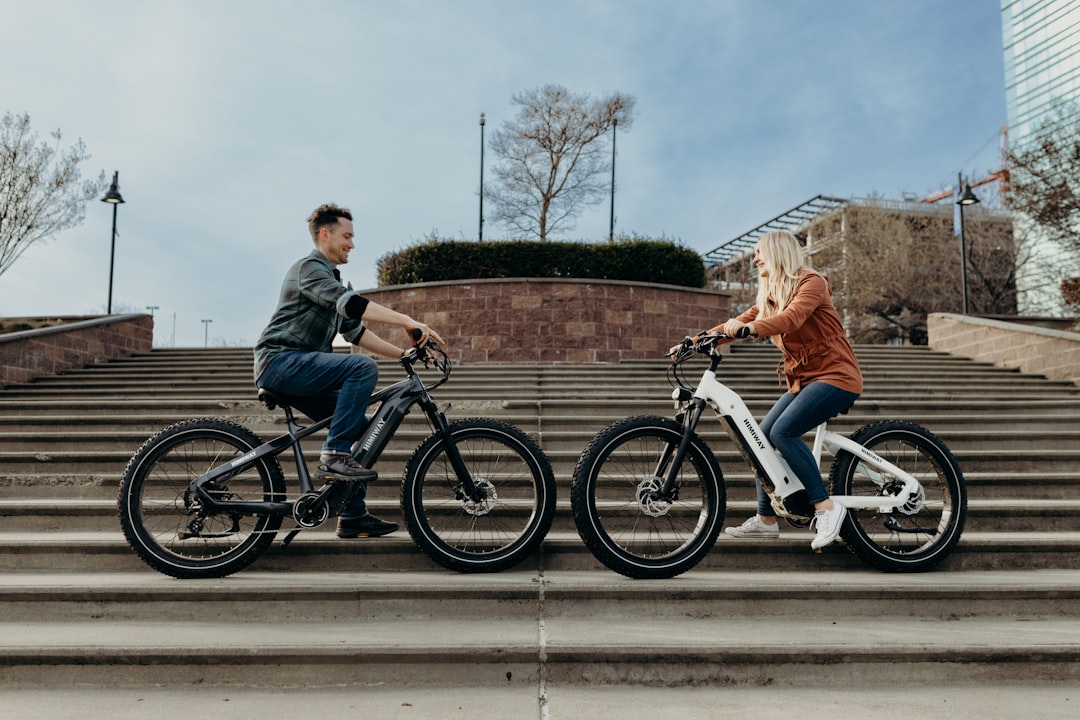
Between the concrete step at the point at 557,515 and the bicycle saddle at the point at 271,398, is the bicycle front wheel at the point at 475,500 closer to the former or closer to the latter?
the concrete step at the point at 557,515

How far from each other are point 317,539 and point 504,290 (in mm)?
10091

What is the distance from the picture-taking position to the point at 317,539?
13.6 ft

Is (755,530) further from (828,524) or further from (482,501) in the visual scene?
(482,501)

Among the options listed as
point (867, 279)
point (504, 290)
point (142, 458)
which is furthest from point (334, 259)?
point (867, 279)

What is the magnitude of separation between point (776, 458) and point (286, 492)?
259 centimetres

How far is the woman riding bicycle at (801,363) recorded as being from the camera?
12.9ft

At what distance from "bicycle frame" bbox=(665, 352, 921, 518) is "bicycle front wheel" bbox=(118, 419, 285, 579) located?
7.21 feet

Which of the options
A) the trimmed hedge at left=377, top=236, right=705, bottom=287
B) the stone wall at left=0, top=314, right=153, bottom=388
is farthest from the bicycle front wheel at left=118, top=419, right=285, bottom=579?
the trimmed hedge at left=377, top=236, right=705, bottom=287

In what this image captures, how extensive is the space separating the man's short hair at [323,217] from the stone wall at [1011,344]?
32.7ft

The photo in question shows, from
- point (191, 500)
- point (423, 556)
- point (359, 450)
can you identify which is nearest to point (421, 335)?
point (359, 450)

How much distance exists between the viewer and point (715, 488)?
12.9 ft

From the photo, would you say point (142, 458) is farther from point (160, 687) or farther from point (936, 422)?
point (936, 422)

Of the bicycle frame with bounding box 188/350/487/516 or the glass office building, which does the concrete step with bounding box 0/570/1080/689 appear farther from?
the glass office building

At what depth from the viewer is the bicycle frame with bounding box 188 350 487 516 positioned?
12.6 ft
